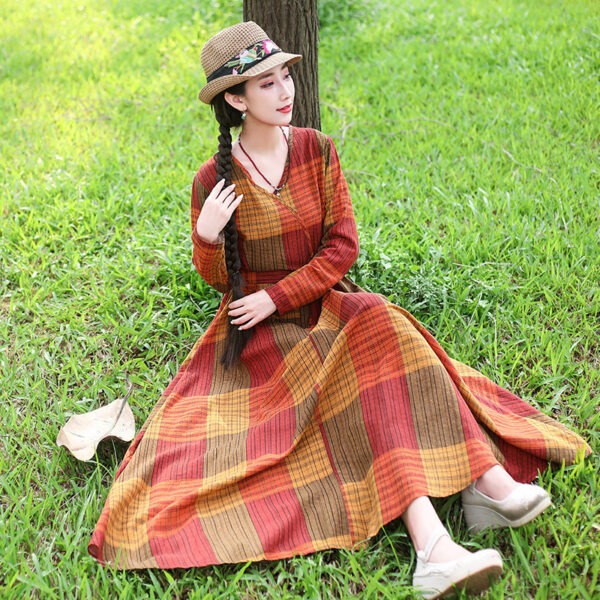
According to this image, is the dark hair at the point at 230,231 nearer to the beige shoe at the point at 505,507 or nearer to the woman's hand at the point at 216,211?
the woman's hand at the point at 216,211

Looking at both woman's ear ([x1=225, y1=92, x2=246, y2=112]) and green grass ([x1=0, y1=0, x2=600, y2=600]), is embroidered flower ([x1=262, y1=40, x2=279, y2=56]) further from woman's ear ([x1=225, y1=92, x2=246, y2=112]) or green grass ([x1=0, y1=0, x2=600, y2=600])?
green grass ([x1=0, y1=0, x2=600, y2=600])

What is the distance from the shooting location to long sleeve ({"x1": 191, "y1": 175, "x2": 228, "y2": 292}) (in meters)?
2.63

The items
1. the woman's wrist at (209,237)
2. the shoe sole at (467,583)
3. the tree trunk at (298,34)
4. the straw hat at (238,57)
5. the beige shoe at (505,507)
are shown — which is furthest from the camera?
the tree trunk at (298,34)

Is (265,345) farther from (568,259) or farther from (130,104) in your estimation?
(130,104)

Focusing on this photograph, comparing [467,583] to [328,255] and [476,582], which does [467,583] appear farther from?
[328,255]

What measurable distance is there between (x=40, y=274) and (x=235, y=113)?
1558 mm

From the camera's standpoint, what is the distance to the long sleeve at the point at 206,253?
2.63 m

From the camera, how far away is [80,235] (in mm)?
3865

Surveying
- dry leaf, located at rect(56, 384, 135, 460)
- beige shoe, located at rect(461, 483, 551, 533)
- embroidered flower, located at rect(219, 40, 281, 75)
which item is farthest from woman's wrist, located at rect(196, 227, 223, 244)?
beige shoe, located at rect(461, 483, 551, 533)

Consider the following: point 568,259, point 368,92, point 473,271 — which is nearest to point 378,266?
point 473,271

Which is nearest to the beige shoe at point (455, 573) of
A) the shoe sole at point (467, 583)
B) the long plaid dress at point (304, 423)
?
the shoe sole at point (467, 583)

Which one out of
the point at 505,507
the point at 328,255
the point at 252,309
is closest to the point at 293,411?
the point at 252,309

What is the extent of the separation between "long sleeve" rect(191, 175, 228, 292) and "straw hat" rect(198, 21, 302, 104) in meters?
0.36

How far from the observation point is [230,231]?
265 centimetres
